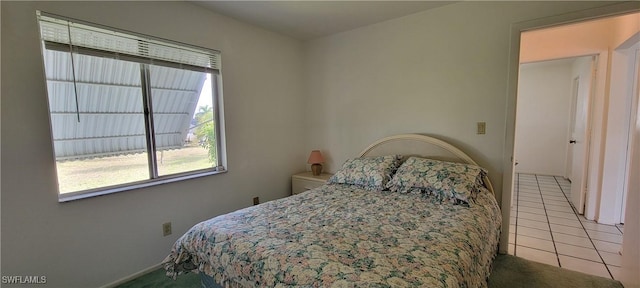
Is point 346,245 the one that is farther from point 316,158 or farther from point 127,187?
point 316,158

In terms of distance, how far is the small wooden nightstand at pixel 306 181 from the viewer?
3.26 m

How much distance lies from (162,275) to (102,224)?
611 millimetres

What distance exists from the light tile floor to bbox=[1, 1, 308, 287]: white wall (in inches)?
106

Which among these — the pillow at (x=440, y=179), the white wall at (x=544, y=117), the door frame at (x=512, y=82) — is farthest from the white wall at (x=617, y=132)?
the white wall at (x=544, y=117)

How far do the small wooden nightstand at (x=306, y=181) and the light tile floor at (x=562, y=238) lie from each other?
6.55 feet

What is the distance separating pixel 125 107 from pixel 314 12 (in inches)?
73.1

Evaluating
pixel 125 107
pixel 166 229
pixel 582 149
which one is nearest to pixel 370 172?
pixel 166 229

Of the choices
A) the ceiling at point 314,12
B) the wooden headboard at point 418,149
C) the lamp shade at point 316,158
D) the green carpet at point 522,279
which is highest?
the ceiling at point 314,12

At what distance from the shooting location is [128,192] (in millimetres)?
2145

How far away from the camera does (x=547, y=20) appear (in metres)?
2.14

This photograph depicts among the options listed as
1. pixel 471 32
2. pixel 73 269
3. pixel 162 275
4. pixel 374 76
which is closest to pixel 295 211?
pixel 162 275

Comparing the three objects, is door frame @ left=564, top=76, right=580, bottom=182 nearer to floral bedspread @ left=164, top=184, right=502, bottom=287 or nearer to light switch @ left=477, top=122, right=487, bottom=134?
light switch @ left=477, top=122, right=487, bottom=134

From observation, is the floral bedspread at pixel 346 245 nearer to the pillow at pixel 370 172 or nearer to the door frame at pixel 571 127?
A: the pillow at pixel 370 172

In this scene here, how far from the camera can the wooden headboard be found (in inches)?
101
